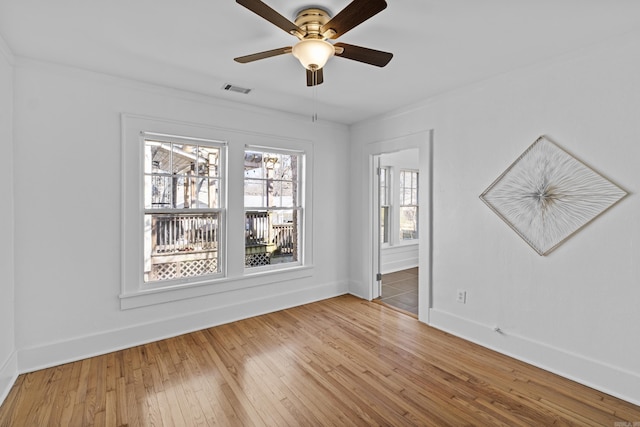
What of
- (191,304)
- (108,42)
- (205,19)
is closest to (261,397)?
(191,304)

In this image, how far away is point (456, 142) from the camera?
327 centimetres

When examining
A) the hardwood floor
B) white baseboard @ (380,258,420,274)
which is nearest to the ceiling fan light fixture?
the hardwood floor

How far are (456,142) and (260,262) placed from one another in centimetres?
274

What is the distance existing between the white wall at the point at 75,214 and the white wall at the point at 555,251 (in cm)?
276

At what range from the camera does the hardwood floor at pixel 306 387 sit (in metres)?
2.00

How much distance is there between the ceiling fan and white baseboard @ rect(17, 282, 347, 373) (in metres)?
2.69

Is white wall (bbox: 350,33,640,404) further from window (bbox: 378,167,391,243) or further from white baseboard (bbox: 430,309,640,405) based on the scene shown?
window (bbox: 378,167,391,243)

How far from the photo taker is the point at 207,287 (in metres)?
3.45

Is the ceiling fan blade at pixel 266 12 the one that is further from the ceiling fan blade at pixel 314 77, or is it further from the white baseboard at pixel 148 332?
the white baseboard at pixel 148 332

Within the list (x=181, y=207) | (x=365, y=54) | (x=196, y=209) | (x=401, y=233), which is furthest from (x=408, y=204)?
(x=365, y=54)

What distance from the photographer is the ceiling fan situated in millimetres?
1608

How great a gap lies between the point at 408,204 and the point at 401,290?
7.66 ft

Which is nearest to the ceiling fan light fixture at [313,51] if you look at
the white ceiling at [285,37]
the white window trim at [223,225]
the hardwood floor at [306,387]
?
the white ceiling at [285,37]

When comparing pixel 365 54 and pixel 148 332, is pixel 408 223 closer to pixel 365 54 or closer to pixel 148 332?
pixel 365 54
